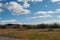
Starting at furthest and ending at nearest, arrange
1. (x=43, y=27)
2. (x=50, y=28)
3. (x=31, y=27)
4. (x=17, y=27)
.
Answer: (x=17, y=27), (x=31, y=27), (x=43, y=27), (x=50, y=28)

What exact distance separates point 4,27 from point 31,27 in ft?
23.9

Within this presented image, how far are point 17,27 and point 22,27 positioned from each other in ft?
11.6

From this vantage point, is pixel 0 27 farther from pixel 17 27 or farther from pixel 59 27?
pixel 59 27

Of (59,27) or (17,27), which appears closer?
(59,27)

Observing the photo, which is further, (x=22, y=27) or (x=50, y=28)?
(x=22, y=27)

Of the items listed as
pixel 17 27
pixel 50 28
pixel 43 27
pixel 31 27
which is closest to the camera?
pixel 50 28

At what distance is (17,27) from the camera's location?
46.4 m

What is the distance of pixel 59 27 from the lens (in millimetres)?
38125

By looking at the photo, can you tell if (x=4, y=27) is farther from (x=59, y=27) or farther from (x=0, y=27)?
(x=59, y=27)

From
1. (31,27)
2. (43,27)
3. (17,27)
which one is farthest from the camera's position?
(17,27)

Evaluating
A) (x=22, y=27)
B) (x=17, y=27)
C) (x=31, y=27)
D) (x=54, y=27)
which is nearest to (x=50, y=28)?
(x=54, y=27)

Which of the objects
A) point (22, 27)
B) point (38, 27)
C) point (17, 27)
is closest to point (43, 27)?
point (38, 27)

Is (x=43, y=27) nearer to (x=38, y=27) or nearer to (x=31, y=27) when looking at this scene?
(x=38, y=27)

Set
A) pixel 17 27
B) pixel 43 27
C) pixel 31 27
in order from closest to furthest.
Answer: pixel 43 27 < pixel 31 27 < pixel 17 27
